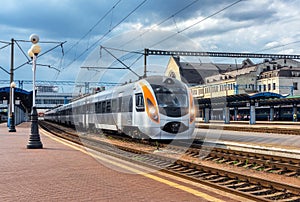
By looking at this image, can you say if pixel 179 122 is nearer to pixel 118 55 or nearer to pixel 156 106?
pixel 156 106

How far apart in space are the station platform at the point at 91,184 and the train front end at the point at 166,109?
4418 mm

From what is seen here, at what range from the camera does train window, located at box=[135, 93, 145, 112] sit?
1648 centimetres

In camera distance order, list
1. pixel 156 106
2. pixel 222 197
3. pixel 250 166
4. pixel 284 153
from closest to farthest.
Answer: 1. pixel 222 197
2. pixel 250 166
3. pixel 284 153
4. pixel 156 106

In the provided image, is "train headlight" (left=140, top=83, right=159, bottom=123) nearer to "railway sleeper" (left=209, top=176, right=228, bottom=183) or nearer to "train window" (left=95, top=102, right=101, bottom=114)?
"railway sleeper" (left=209, top=176, right=228, bottom=183)

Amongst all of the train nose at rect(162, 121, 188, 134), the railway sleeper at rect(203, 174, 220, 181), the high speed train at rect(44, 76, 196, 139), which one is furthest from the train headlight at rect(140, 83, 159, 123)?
the railway sleeper at rect(203, 174, 220, 181)

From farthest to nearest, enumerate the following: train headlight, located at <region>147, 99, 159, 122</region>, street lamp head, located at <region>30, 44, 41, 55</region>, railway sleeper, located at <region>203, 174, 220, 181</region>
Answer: street lamp head, located at <region>30, 44, 41, 55</region> → train headlight, located at <region>147, 99, 159, 122</region> → railway sleeper, located at <region>203, 174, 220, 181</region>

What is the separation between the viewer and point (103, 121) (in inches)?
904

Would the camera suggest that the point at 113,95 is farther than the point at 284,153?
Yes

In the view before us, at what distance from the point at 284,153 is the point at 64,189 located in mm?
9195

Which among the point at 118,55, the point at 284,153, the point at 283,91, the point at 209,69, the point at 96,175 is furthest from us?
the point at 209,69

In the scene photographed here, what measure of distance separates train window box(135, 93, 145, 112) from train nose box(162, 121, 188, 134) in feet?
4.25

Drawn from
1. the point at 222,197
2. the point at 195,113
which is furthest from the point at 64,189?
the point at 195,113

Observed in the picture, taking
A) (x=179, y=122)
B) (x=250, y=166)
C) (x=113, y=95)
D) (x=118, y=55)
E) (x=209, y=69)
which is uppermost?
(x=209, y=69)

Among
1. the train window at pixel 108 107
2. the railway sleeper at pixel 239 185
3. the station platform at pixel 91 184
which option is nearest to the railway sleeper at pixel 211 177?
the station platform at pixel 91 184
